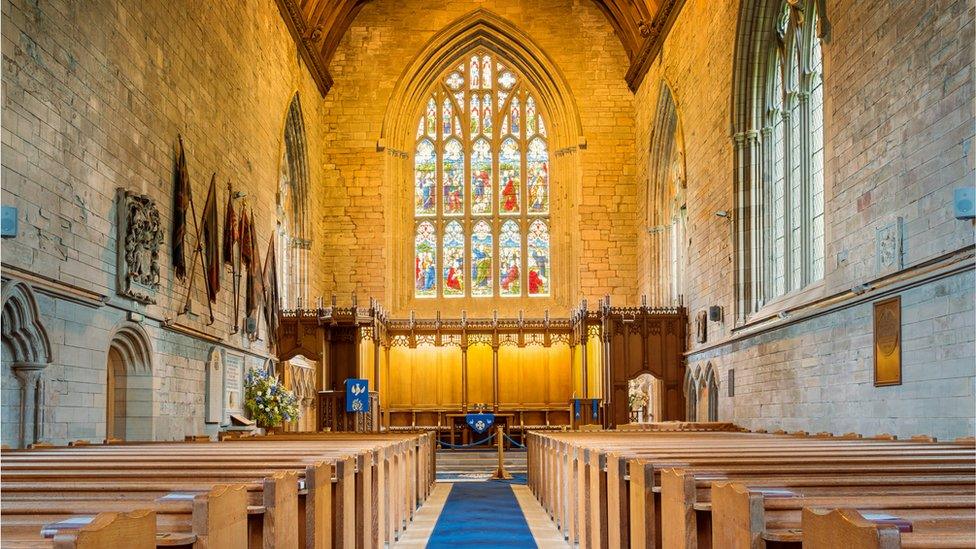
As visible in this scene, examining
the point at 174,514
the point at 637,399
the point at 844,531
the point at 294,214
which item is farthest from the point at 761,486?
the point at 294,214

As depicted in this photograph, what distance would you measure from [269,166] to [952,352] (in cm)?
1389

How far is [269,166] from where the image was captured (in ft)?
66.4

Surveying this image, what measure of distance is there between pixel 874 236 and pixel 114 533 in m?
10.1

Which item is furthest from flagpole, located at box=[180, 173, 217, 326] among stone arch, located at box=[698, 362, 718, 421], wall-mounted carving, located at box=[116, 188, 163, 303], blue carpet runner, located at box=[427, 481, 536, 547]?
stone arch, located at box=[698, 362, 718, 421]

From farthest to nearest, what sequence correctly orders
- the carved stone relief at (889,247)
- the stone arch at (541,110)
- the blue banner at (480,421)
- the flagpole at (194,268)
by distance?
the stone arch at (541,110) < the blue banner at (480,421) < the flagpole at (194,268) < the carved stone relief at (889,247)

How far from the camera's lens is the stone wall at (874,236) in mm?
9477

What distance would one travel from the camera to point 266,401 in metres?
17.8

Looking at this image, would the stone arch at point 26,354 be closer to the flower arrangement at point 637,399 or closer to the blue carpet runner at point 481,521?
the blue carpet runner at point 481,521

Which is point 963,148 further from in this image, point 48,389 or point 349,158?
point 349,158

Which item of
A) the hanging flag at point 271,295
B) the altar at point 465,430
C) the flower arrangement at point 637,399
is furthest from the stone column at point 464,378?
the hanging flag at point 271,295

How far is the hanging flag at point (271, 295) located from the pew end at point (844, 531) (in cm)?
1746

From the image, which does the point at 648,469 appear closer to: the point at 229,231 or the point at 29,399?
the point at 29,399

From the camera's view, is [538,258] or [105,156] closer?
[105,156]

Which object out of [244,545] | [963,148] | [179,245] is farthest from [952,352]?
[179,245]
